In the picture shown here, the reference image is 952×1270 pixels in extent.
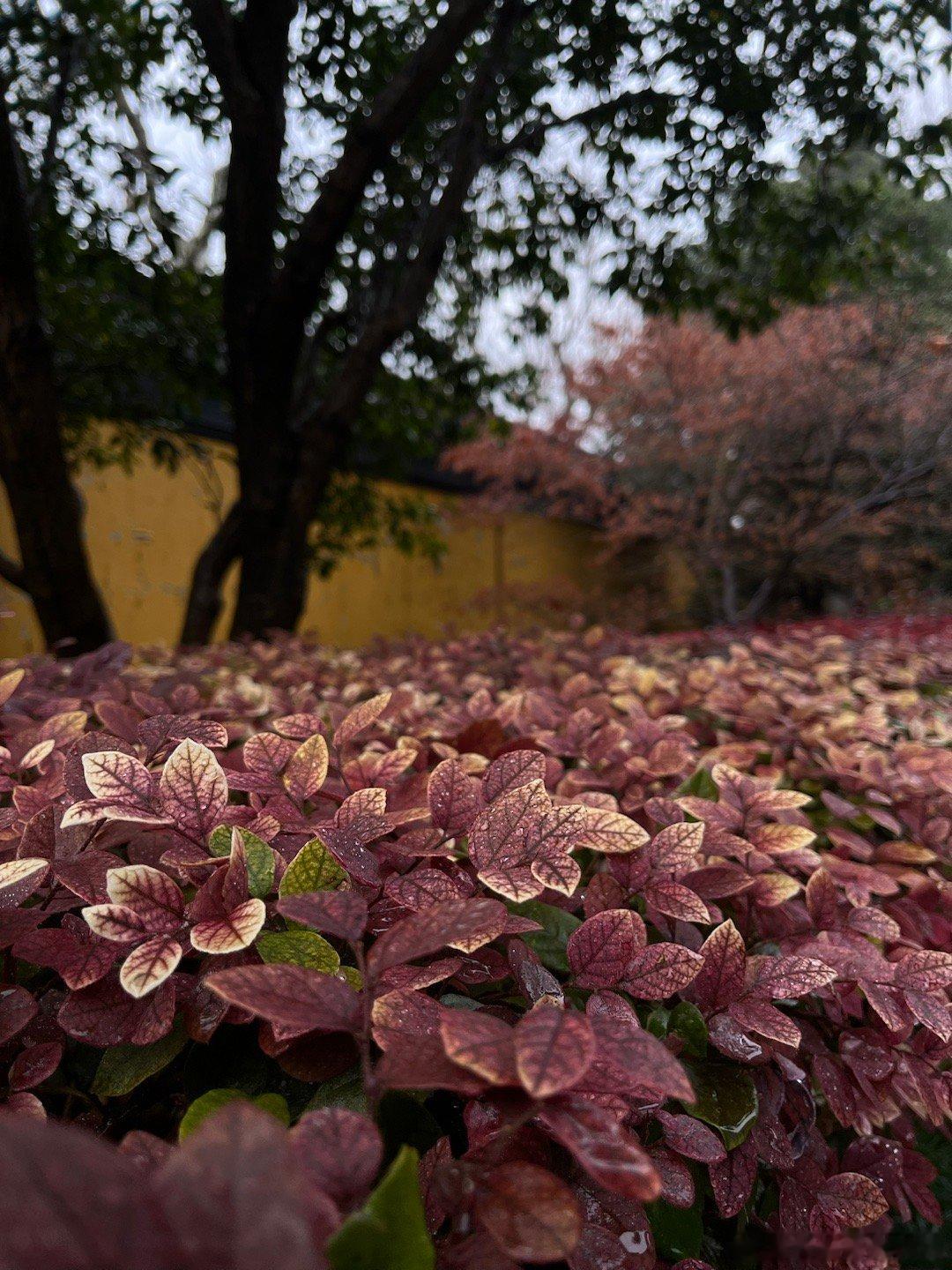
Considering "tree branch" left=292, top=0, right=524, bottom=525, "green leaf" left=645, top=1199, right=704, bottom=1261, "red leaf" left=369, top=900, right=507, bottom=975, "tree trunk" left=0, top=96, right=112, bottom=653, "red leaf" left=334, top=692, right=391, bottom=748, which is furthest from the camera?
"tree branch" left=292, top=0, right=524, bottom=525

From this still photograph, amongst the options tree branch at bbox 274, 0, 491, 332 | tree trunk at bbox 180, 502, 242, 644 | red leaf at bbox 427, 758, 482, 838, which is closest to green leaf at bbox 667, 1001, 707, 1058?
red leaf at bbox 427, 758, 482, 838

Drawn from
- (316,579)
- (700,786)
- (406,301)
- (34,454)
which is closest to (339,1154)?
(700,786)

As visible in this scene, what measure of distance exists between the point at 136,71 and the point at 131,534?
440 centimetres

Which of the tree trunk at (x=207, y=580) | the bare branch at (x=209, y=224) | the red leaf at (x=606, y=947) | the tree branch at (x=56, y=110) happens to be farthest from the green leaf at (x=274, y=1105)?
the bare branch at (x=209, y=224)

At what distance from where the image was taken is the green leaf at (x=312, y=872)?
548 mm

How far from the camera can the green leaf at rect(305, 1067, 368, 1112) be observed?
0.46m

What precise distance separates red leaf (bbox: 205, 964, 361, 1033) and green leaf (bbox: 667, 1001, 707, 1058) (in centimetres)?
28

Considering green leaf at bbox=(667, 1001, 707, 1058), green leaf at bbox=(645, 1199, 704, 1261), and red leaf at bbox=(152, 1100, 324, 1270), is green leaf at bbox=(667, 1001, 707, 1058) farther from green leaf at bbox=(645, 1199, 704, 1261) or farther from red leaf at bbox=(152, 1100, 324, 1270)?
red leaf at bbox=(152, 1100, 324, 1270)

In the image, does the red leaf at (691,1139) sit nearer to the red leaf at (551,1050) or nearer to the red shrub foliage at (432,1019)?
the red shrub foliage at (432,1019)

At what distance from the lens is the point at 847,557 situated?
1012cm

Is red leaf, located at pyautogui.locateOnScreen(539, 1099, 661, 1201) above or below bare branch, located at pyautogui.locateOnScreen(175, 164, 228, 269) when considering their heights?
below

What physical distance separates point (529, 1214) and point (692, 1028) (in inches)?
10.7

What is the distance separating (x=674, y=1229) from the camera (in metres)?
0.53

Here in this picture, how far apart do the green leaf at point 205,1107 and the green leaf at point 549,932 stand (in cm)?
25
